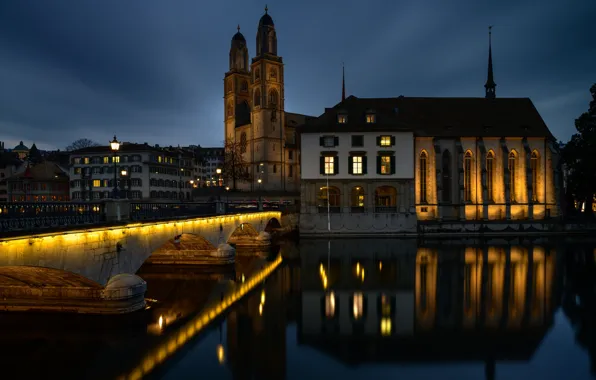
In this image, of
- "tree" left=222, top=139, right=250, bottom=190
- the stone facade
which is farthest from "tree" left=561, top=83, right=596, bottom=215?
"tree" left=222, top=139, right=250, bottom=190

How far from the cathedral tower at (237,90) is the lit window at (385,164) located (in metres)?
41.0

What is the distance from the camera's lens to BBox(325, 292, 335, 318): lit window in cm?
1889

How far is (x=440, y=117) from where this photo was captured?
58.2 metres

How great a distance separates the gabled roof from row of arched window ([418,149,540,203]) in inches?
117

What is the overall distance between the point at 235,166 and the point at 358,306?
61.1m

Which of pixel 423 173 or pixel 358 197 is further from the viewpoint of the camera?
pixel 423 173

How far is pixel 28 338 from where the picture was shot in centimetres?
1438

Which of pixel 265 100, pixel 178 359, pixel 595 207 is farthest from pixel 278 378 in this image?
pixel 595 207

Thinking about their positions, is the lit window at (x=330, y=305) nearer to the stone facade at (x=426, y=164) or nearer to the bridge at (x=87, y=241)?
the bridge at (x=87, y=241)

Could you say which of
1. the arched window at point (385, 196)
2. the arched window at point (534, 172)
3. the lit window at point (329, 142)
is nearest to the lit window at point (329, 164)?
the lit window at point (329, 142)

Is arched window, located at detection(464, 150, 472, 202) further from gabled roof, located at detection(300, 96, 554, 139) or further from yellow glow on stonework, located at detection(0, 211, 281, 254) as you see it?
yellow glow on stonework, located at detection(0, 211, 281, 254)

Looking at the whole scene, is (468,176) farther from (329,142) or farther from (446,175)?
(329,142)

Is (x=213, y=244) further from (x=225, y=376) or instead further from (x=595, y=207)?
(x=595, y=207)

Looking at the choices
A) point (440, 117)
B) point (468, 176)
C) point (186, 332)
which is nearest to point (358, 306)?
point (186, 332)
